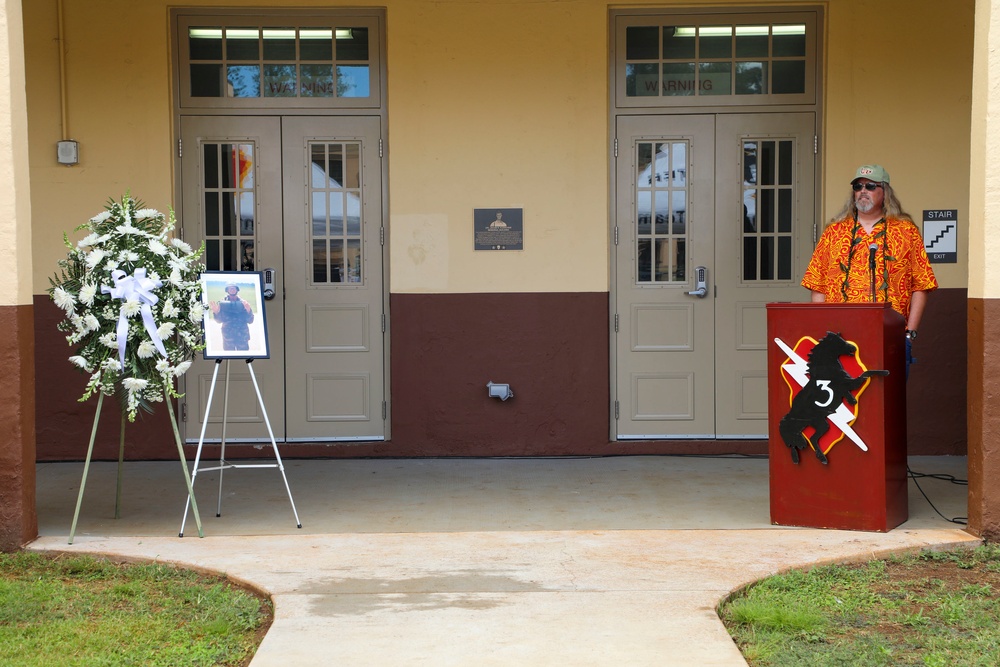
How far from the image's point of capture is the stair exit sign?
7.77 meters

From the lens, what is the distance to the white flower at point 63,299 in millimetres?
5480

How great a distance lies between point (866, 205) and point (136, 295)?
3918mm

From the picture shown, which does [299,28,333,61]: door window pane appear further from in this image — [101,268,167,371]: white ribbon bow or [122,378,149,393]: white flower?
[122,378,149,393]: white flower

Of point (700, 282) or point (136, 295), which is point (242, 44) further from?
point (700, 282)

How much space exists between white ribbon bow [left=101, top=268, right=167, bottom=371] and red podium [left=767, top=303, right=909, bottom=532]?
10.4 ft

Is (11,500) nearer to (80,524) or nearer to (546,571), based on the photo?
(80,524)

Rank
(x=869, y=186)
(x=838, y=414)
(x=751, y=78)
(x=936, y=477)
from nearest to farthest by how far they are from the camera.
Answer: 1. (x=838, y=414)
2. (x=869, y=186)
3. (x=936, y=477)
4. (x=751, y=78)

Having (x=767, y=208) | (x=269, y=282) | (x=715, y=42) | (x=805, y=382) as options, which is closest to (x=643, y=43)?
(x=715, y=42)

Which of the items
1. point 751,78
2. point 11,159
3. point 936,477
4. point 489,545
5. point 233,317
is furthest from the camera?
point 751,78

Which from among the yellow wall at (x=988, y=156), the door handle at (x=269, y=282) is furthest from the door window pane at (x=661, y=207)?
the yellow wall at (x=988, y=156)

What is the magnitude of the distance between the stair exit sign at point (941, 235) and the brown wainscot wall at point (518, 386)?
10.4 inches

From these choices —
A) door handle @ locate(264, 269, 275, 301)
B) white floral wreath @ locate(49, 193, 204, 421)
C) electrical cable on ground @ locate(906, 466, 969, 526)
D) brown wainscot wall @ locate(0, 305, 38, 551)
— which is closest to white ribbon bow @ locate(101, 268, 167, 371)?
white floral wreath @ locate(49, 193, 204, 421)

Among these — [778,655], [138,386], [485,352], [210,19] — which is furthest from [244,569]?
[210,19]

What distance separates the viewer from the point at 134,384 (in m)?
5.50
